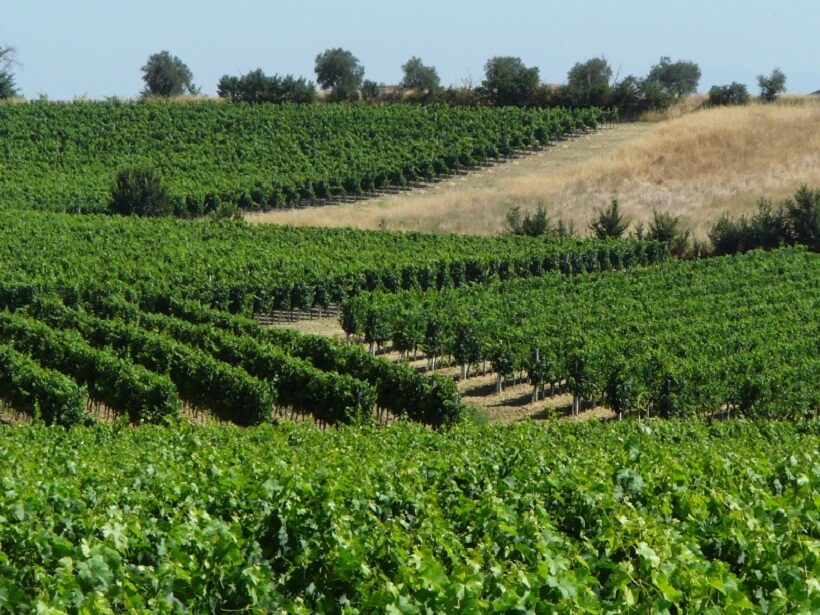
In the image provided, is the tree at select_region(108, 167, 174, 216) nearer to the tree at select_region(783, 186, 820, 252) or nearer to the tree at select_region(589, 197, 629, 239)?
the tree at select_region(589, 197, 629, 239)

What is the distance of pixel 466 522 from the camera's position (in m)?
11.4

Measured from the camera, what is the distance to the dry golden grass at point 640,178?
66000 millimetres

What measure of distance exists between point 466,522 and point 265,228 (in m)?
44.5

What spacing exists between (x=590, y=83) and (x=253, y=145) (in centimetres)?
2719

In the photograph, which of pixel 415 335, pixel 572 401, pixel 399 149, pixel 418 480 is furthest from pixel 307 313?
pixel 399 149

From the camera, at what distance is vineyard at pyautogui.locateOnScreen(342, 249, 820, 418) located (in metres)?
28.3

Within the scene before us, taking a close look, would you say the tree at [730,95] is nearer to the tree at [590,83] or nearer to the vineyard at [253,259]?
the tree at [590,83]

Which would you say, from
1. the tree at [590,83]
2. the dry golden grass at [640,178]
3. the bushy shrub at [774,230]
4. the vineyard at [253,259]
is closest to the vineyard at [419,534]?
the vineyard at [253,259]

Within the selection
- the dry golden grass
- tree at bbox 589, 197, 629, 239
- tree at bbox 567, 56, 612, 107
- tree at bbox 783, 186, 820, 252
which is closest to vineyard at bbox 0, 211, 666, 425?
tree at bbox 589, 197, 629, 239

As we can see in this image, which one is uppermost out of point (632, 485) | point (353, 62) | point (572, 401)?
point (353, 62)

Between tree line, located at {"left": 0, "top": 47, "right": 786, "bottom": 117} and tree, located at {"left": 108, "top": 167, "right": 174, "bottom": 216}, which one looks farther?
tree line, located at {"left": 0, "top": 47, "right": 786, "bottom": 117}

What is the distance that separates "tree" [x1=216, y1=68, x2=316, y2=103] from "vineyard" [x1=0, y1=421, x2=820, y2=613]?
8597 cm

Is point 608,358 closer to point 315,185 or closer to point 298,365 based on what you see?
point 298,365

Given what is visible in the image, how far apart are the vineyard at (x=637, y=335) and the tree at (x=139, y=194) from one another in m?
28.2
